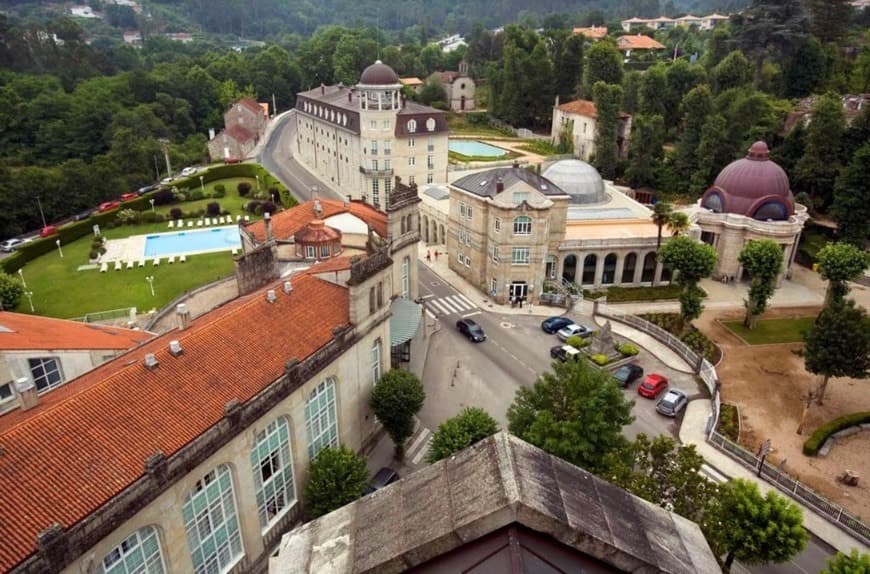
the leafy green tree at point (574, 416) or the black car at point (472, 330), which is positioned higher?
the leafy green tree at point (574, 416)

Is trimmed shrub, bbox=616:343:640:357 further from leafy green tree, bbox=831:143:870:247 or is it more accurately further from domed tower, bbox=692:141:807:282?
leafy green tree, bbox=831:143:870:247

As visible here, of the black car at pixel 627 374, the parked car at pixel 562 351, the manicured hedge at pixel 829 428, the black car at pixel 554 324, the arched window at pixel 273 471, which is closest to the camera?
the arched window at pixel 273 471

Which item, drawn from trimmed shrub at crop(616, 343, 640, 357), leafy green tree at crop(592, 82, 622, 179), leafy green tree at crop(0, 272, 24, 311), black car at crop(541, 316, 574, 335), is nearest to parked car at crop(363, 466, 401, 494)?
black car at crop(541, 316, 574, 335)

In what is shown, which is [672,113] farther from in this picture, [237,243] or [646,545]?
[646,545]

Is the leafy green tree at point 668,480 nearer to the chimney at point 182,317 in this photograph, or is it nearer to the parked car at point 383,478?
the parked car at point 383,478

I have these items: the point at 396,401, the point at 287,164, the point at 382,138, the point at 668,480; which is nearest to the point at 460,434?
the point at 396,401

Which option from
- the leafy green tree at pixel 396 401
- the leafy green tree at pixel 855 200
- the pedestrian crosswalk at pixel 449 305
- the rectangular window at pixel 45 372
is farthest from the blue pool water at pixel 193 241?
the leafy green tree at pixel 855 200
